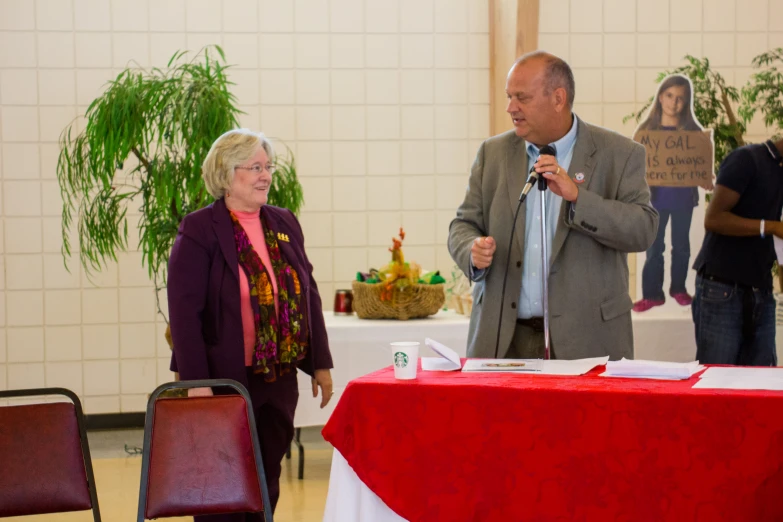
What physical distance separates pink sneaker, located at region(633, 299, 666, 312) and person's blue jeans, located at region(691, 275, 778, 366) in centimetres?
66

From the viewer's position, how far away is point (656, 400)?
213cm

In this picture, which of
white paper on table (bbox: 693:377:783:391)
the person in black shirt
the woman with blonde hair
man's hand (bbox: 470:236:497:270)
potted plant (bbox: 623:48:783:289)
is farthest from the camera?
potted plant (bbox: 623:48:783:289)

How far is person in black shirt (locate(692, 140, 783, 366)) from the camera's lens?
152 inches

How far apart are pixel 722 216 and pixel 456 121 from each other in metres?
2.11

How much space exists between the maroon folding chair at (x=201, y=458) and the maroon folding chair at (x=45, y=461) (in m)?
0.17

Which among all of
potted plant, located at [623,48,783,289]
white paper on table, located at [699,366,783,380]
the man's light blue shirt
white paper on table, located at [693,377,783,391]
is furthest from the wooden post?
white paper on table, located at [693,377,783,391]

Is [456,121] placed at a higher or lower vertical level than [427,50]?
lower

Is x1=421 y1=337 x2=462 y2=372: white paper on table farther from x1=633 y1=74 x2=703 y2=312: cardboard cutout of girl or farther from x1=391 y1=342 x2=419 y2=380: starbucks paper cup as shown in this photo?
x1=633 y1=74 x2=703 y2=312: cardboard cutout of girl

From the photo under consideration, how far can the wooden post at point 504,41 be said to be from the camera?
16.1 feet

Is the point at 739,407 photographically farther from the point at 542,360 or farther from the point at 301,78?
the point at 301,78

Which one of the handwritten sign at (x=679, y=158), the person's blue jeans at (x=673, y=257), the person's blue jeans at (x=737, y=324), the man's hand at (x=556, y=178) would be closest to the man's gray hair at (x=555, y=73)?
the man's hand at (x=556, y=178)

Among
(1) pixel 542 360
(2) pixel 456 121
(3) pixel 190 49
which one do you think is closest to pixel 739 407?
(1) pixel 542 360

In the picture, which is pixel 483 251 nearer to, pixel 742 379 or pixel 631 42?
pixel 742 379

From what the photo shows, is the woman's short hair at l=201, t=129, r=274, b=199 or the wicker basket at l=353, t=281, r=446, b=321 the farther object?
the wicker basket at l=353, t=281, r=446, b=321
